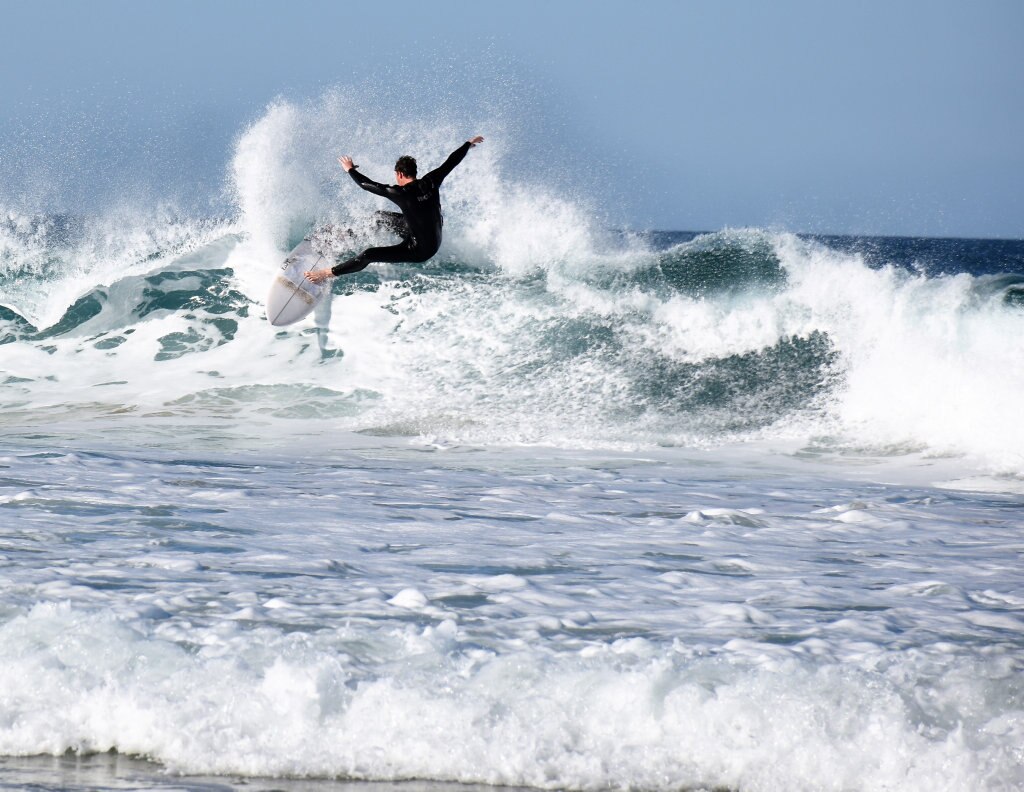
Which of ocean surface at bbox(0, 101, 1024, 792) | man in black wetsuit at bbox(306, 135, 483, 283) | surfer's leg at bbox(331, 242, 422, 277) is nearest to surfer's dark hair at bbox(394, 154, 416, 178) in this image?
man in black wetsuit at bbox(306, 135, 483, 283)

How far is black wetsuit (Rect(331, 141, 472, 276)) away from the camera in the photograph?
27.5ft

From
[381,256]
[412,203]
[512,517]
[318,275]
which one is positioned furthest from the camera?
[318,275]

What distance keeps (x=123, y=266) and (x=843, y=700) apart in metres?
12.3

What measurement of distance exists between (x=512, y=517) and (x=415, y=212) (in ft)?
11.8

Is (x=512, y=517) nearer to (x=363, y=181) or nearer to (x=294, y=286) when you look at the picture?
(x=363, y=181)

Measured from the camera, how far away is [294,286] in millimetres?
10281

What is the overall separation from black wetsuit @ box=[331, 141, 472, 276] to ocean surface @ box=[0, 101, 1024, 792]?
111 centimetres

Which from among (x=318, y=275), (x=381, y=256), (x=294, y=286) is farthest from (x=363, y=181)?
(x=294, y=286)

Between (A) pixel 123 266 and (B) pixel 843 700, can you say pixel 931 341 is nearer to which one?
(B) pixel 843 700

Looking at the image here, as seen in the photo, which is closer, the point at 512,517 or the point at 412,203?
→ the point at 512,517

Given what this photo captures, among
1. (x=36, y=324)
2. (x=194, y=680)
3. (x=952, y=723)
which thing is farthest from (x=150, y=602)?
(x=36, y=324)

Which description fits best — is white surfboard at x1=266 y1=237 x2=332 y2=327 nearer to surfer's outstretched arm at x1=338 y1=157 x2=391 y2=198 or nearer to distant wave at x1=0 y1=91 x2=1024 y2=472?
distant wave at x1=0 y1=91 x2=1024 y2=472

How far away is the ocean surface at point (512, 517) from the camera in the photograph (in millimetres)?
3012

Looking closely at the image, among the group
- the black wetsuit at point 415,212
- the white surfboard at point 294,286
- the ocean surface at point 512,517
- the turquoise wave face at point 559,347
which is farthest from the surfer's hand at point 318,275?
the turquoise wave face at point 559,347
